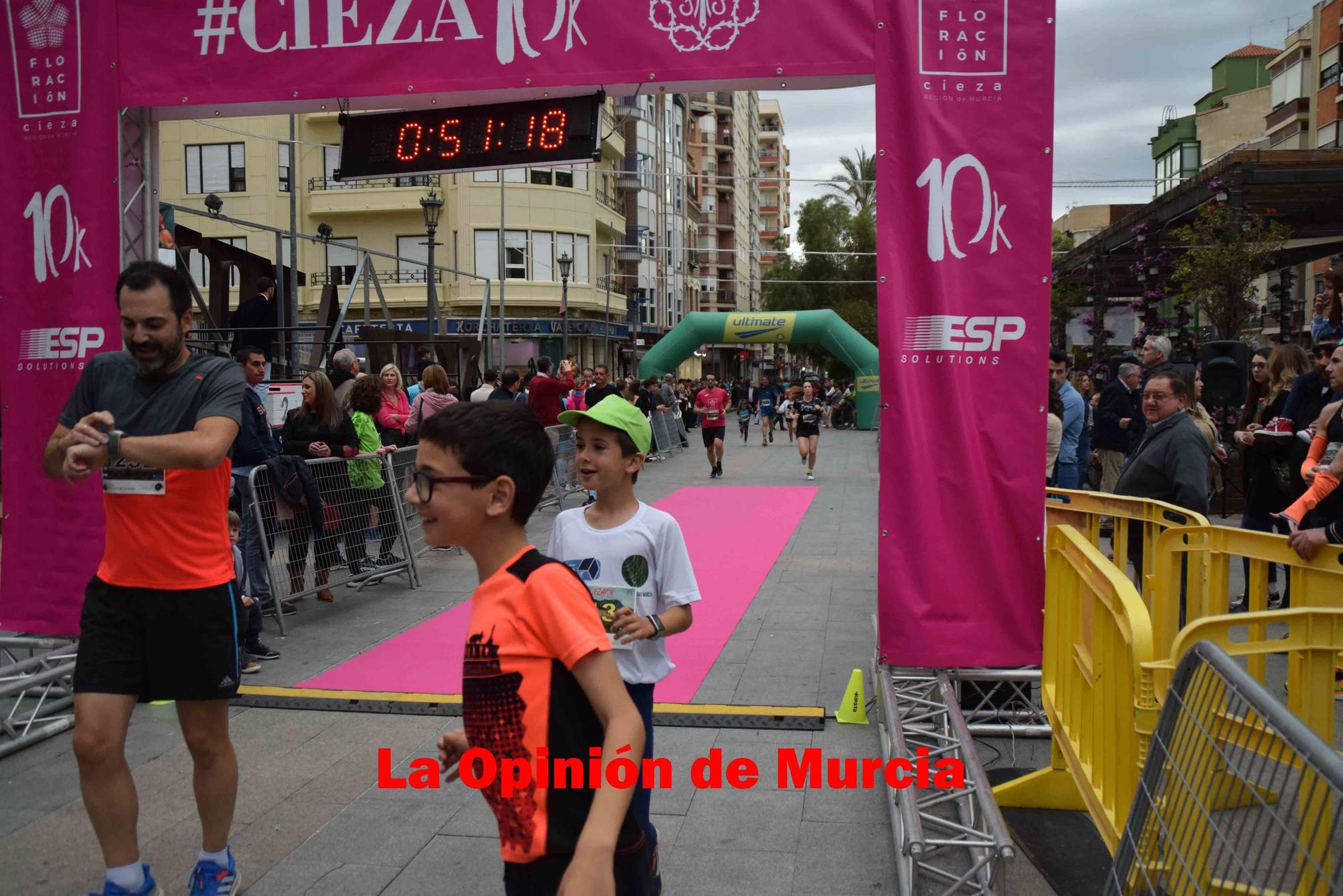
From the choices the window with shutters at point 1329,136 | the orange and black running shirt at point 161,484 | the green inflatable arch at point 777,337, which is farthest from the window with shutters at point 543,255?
the orange and black running shirt at point 161,484

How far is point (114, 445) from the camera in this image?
333cm

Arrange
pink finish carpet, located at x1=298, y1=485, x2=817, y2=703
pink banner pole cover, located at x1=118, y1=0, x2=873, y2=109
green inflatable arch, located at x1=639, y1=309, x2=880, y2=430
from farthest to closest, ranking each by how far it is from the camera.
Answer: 1. green inflatable arch, located at x1=639, y1=309, x2=880, y2=430
2. pink finish carpet, located at x1=298, y1=485, x2=817, y2=703
3. pink banner pole cover, located at x1=118, y1=0, x2=873, y2=109

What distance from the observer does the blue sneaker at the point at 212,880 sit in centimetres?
371

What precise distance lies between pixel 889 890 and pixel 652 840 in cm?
158

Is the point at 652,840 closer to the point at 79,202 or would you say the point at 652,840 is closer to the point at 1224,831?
the point at 1224,831

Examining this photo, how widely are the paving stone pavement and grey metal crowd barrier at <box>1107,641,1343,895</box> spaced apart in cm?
180

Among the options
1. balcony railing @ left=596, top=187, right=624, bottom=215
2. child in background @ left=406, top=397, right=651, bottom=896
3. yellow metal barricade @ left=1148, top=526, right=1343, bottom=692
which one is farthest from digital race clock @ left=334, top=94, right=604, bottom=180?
balcony railing @ left=596, top=187, right=624, bottom=215

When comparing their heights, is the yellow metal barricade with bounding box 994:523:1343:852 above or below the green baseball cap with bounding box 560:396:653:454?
below

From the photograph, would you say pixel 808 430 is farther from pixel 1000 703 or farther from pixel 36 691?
pixel 36 691

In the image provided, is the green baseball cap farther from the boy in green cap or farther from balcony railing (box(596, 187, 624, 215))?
balcony railing (box(596, 187, 624, 215))

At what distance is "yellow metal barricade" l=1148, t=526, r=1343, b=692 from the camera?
13.8 feet

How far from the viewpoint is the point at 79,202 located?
20.2 ft

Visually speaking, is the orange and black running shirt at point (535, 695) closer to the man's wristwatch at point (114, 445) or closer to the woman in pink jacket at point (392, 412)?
the man's wristwatch at point (114, 445)

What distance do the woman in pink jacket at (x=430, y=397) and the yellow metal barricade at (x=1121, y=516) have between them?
22.9 feet
